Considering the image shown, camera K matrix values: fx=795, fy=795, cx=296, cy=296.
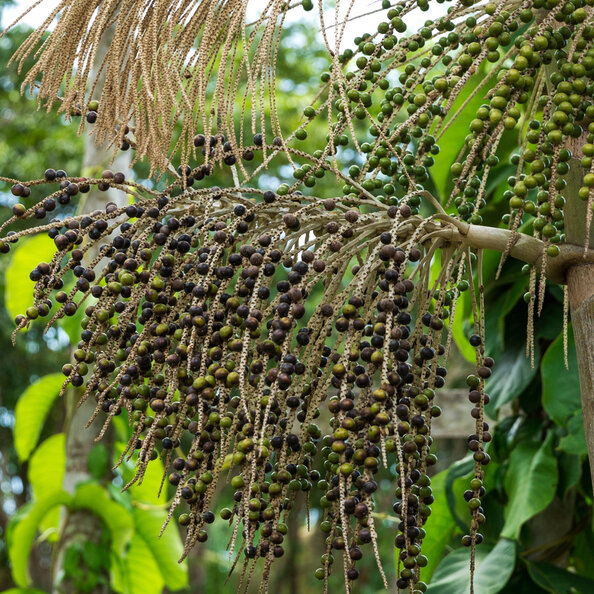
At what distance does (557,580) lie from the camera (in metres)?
2.49

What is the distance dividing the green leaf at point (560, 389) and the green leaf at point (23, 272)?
1.79 m

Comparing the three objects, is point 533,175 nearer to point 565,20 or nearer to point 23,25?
point 565,20

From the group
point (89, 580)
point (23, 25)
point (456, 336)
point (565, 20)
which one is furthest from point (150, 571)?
point (23, 25)

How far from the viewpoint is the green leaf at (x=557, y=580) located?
8.04 ft

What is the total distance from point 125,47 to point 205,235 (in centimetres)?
51

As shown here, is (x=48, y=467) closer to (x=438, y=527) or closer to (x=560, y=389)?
(x=438, y=527)

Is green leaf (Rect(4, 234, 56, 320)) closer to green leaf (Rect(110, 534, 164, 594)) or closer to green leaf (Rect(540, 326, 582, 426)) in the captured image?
green leaf (Rect(110, 534, 164, 594))

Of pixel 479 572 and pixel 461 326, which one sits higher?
pixel 461 326

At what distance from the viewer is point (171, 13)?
5.35ft

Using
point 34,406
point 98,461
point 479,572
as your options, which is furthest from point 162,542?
point 479,572

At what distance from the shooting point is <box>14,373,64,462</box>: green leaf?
3236 mm

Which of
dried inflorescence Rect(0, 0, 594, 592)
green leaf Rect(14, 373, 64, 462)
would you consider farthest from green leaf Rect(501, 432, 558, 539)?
green leaf Rect(14, 373, 64, 462)

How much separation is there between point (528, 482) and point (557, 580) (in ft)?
1.01

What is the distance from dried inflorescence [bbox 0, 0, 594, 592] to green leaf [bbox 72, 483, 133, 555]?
160cm
